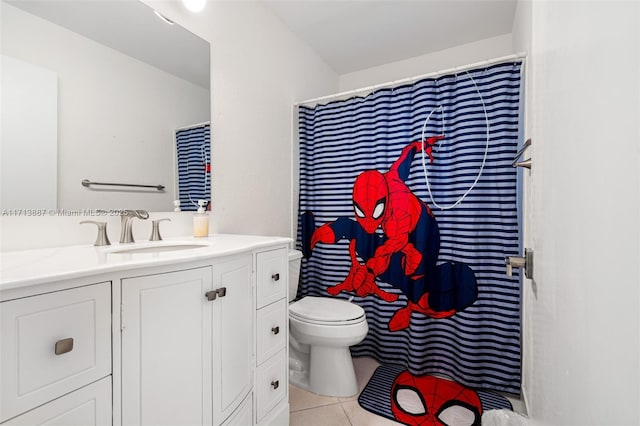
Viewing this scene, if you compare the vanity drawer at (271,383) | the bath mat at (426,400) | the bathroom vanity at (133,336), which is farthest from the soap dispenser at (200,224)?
the bath mat at (426,400)

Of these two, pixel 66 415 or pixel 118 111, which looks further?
pixel 118 111

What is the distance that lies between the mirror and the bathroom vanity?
0.82 feet

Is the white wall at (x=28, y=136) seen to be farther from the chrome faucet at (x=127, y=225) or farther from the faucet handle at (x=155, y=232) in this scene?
the faucet handle at (x=155, y=232)

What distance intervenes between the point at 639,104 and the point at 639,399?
0.79 feet

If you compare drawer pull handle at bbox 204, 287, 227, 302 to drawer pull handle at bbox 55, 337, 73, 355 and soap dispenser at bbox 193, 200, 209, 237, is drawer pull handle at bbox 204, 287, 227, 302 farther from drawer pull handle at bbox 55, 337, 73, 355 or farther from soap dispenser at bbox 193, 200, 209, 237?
soap dispenser at bbox 193, 200, 209, 237

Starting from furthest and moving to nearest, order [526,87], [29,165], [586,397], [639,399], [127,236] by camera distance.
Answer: [526,87] < [127,236] < [29,165] < [586,397] < [639,399]

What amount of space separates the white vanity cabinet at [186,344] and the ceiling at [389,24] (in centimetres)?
188

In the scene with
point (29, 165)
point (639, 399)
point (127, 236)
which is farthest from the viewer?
point (127, 236)

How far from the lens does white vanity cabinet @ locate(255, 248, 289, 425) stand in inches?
49.2

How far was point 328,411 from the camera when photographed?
5.28 feet

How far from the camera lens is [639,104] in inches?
9.7

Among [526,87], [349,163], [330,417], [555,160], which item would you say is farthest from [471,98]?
[330,417]

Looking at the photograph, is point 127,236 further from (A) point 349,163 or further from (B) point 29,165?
(A) point 349,163

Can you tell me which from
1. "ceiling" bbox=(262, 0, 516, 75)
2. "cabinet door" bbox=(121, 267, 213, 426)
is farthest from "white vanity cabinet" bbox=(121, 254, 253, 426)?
"ceiling" bbox=(262, 0, 516, 75)
